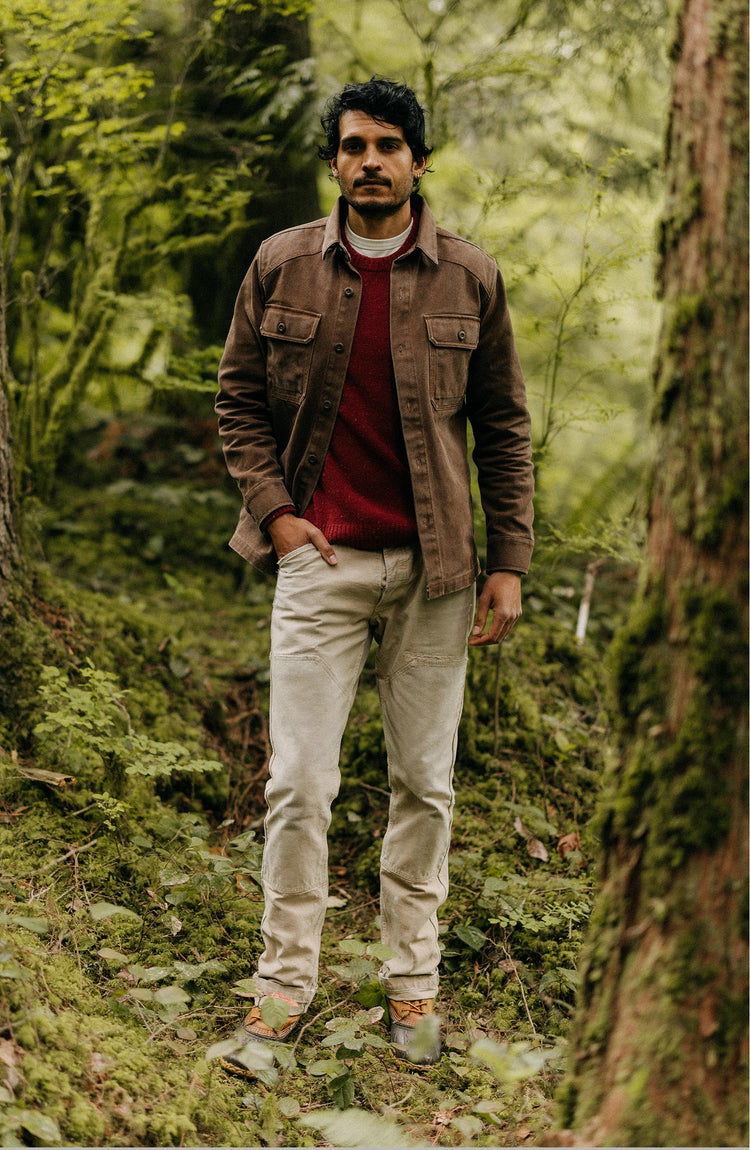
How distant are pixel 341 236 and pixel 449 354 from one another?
1.70ft

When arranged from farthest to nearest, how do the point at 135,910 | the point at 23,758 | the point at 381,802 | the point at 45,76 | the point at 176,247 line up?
the point at 176,247 → the point at 45,76 → the point at 381,802 → the point at 23,758 → the point at 135,910

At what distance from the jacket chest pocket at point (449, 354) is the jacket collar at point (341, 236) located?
0.21 m

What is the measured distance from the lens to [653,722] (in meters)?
1.89

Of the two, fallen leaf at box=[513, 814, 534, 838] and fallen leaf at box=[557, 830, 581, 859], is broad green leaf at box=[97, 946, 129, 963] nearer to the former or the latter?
fallen leaf at box=[513, 814, 534, 838]

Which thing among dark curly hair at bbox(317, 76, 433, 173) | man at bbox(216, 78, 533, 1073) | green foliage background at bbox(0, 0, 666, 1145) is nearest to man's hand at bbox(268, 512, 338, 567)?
man at bbox(216, 78, 533, 1073)

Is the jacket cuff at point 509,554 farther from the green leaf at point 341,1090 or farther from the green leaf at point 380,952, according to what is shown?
the green leaf at point 341,1090

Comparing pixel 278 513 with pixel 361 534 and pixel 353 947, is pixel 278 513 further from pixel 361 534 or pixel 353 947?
pixel 353 947

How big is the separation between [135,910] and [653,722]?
216 centimetres

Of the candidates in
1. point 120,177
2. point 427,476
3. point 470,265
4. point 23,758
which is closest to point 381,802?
point 23,758

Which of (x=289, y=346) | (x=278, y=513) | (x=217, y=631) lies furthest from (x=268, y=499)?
(x=217, y=631)

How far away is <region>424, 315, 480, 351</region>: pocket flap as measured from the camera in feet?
9.41

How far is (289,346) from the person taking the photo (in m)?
2.89

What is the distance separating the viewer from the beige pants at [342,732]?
9.28ft

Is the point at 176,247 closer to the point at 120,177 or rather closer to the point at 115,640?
the point at 120,177
